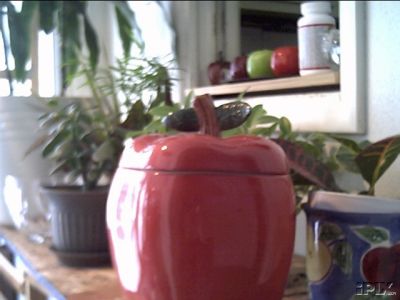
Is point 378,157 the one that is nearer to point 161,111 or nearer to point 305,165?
point 305,165

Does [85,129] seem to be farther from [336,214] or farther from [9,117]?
[336,214]

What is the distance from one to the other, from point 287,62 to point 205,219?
55cm

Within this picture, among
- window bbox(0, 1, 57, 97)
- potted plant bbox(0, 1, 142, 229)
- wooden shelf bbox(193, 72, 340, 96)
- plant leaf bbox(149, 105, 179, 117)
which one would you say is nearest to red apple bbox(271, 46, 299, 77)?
wooden shelf bbox(193, 72, 340, 96)

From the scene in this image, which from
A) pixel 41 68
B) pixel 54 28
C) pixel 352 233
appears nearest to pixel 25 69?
pixel 54 28

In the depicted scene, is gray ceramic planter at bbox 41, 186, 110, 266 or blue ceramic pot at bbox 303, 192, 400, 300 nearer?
blue ceramic pot at bbox 303, 192, 400, 300

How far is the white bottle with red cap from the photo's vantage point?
33.9 inches

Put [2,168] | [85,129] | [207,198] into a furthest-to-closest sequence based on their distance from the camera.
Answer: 1. [2,168]
2. [85,129]
3. [207,198]

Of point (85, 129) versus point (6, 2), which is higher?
point (6, 2)

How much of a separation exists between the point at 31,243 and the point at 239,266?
656 mm

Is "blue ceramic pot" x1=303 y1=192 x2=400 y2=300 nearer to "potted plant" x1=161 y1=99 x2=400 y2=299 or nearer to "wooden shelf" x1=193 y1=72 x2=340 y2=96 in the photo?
"potted plant" x1=161 y1=99 x2=400 y2=299

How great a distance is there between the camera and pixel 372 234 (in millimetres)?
505

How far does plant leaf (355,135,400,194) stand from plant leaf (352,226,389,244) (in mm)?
76

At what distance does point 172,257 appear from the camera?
1.56 feet

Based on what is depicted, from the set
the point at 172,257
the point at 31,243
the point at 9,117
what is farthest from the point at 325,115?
the point at 9,117
